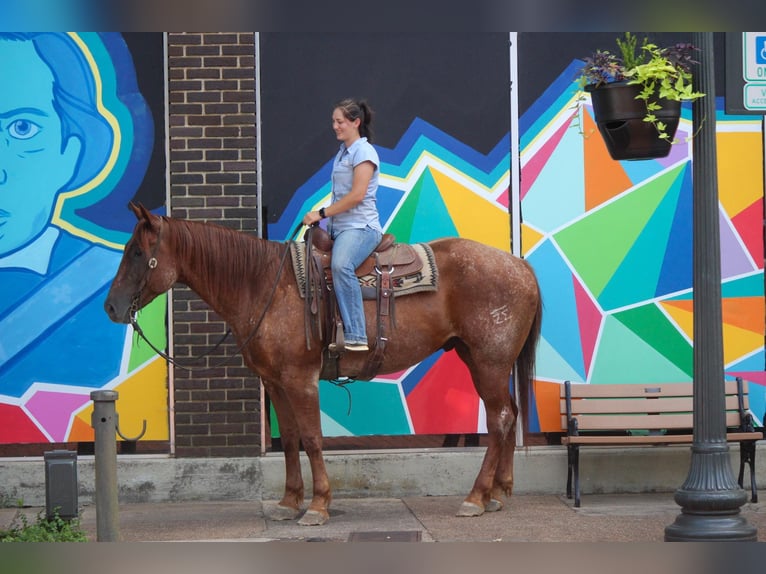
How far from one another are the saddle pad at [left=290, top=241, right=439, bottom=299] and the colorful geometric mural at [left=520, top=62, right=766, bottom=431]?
139 centimetres

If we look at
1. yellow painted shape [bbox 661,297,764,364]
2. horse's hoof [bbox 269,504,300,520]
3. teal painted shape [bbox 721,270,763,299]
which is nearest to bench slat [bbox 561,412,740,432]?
yellow painted shape [bbox 661,297,764,364]

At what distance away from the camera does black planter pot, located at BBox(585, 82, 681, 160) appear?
26.2 ft

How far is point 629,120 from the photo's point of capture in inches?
315

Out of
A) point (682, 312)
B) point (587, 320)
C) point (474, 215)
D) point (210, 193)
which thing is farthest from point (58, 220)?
point (682, 312)

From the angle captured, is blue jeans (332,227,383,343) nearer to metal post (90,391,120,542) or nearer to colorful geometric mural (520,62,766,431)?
colorful geometric mural (520,62,766,431)

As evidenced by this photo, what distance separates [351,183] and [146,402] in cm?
259

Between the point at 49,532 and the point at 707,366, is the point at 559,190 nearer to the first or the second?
the point at 707,366

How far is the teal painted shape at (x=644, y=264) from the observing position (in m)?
10.4

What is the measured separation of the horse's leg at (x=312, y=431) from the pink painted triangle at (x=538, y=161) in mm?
2562

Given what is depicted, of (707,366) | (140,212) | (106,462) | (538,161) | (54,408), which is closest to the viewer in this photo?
(106,462)

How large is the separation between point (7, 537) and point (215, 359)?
2.70 metres

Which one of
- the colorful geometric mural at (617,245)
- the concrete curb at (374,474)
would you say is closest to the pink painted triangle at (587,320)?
the colorful geometric mural at (617,245)
